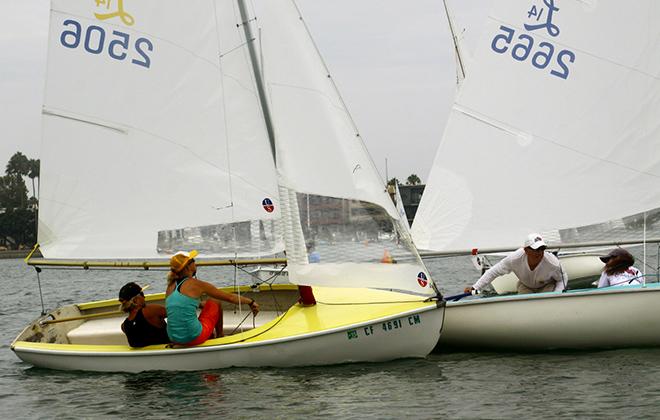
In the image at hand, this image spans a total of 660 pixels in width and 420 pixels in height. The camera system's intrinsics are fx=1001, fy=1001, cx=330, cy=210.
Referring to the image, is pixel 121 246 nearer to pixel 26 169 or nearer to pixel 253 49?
pixel 253 49

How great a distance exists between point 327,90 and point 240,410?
3313 mm

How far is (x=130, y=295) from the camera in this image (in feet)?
31.2

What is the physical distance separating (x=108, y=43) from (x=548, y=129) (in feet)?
15.5

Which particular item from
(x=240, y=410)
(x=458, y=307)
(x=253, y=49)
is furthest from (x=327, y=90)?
(x=240, y=410)

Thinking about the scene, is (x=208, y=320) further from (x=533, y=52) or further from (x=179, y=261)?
(x=533, y=52)

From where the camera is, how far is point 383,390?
850 cm

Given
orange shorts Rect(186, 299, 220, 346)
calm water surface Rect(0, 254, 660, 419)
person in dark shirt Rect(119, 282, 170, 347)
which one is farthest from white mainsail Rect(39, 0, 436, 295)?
calm water surface Rect(0, 254, 660, 419)

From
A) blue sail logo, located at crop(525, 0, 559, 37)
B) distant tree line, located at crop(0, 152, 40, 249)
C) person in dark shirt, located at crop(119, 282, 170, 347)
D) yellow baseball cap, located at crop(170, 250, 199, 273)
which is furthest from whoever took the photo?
distant tree line, located at crop(0, 152, 40, 249)

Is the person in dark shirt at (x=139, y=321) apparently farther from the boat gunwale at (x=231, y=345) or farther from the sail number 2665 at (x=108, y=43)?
the sail number 2665 at (x=108, y=43)

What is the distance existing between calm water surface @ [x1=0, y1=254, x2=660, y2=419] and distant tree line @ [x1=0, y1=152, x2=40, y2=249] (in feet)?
219

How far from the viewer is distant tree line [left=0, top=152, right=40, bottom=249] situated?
3191 inches

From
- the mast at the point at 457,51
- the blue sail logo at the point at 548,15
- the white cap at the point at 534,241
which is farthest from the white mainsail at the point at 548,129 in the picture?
the mast at the point at 457,51

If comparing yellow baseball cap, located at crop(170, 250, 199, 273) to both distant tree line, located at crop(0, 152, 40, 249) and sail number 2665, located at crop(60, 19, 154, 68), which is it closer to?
sail number 2665, located at crop(60, 19, 154, 68)

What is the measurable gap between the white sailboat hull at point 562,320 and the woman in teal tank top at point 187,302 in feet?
6.98
